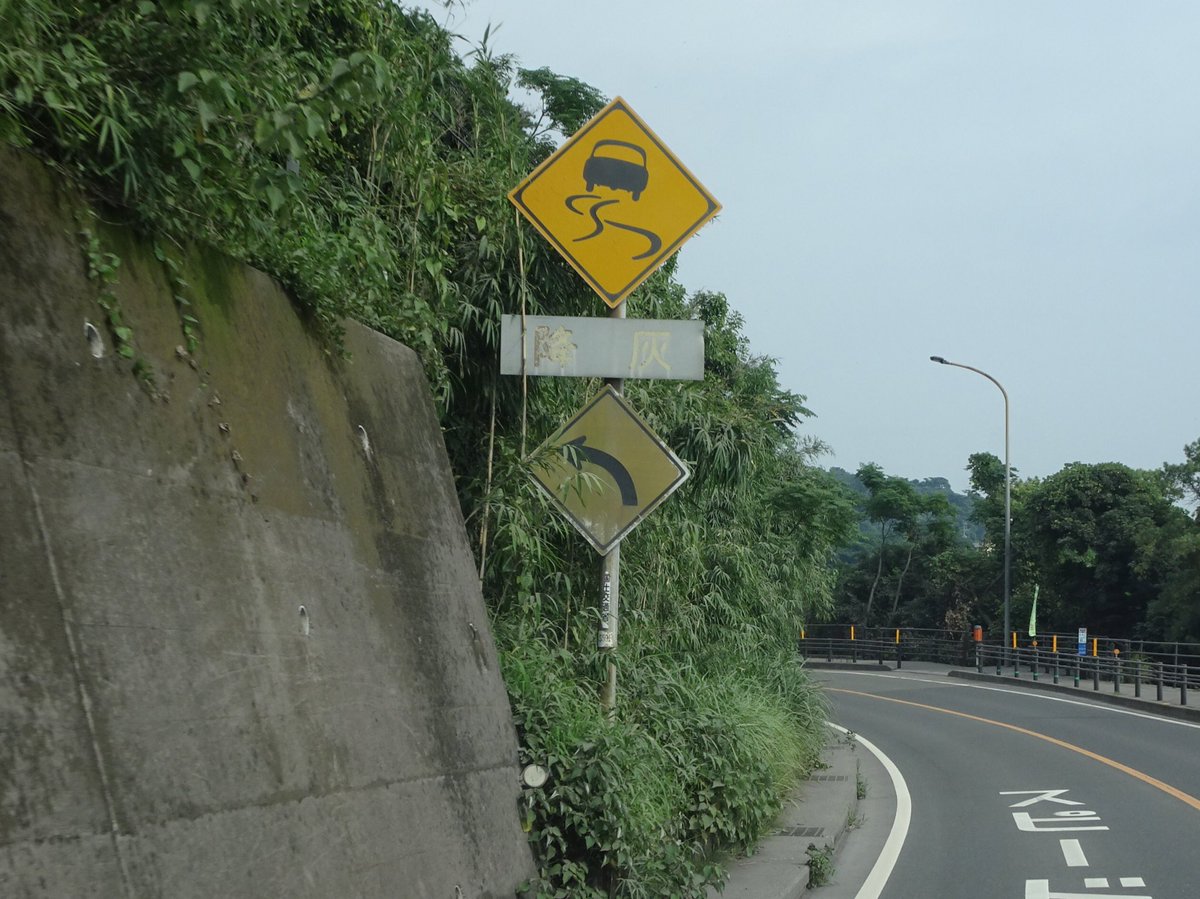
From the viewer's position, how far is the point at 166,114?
166 inches

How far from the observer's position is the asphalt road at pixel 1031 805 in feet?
28.3

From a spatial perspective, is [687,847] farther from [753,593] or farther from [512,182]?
[753,593]

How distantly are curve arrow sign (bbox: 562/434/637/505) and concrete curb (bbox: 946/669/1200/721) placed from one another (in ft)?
61.1

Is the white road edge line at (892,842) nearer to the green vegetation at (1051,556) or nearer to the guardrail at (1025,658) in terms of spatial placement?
the guardrail at (1025,658)

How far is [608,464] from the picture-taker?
22.9 ft

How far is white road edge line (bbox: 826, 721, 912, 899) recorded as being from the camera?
8.46m

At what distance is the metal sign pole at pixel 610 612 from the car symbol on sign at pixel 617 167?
2.36ft

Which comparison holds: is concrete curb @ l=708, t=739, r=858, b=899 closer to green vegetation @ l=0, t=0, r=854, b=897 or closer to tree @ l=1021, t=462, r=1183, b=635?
green vegetation @ l=0, t=0, r=854, b=897

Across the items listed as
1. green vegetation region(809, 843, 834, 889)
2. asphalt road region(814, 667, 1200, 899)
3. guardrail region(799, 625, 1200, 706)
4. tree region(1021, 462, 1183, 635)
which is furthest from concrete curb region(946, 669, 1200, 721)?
green vegetation region(809, 843, 834, 889)

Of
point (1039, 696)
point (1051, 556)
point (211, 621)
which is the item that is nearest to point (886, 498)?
point (1051, 556)

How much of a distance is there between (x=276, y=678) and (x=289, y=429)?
114 centimetres

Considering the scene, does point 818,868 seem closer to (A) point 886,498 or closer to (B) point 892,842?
(B) point 892,842

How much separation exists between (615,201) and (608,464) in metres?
1.59

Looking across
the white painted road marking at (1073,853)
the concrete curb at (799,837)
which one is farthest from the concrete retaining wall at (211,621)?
the white painted road marking at (1073,853)
